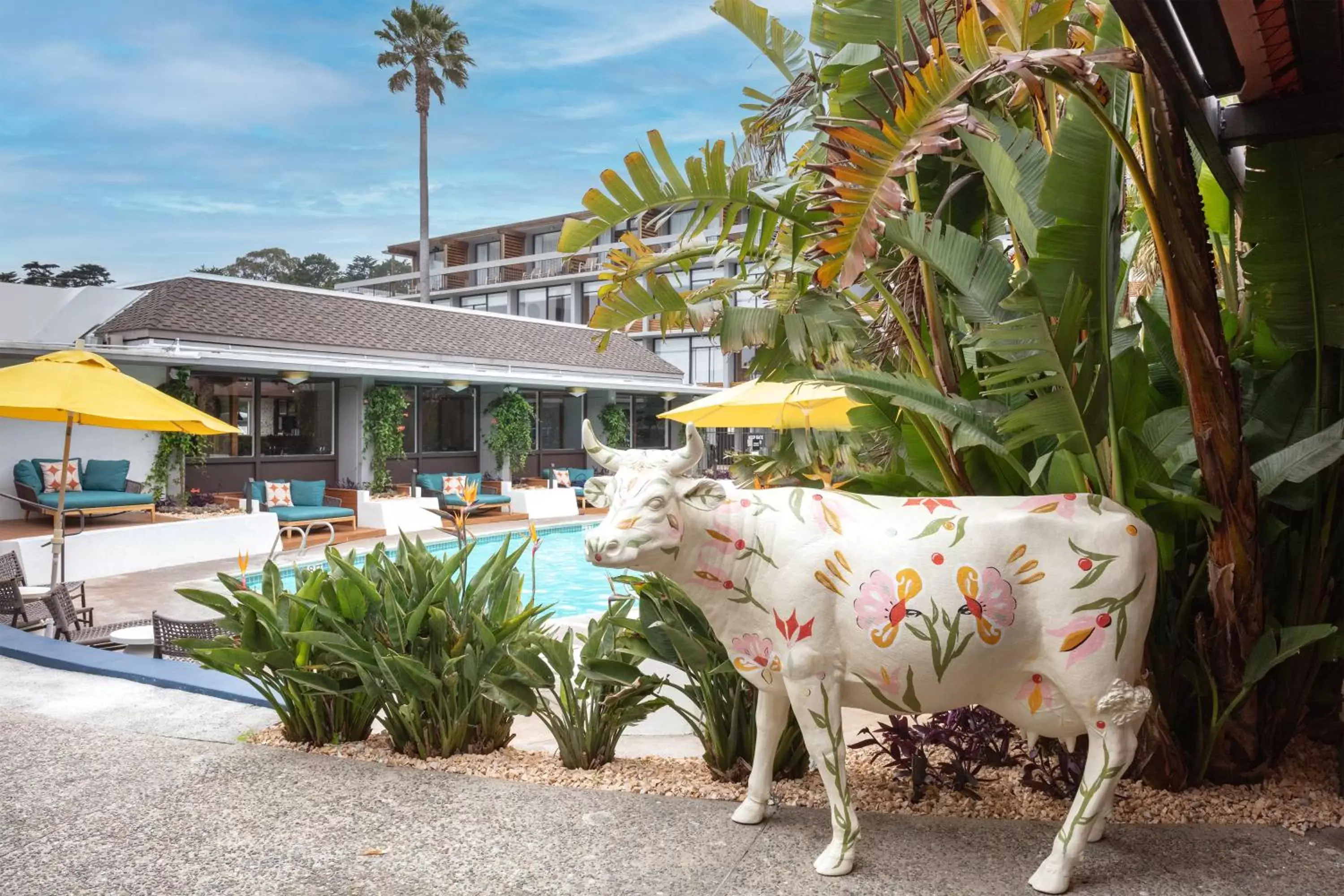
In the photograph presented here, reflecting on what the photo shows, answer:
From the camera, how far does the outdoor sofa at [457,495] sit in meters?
18.8

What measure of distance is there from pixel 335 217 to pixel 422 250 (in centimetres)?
11769

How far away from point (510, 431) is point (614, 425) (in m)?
3.57

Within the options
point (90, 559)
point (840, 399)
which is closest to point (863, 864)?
point (840, 399)

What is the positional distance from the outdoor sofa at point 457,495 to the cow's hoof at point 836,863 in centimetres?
1563

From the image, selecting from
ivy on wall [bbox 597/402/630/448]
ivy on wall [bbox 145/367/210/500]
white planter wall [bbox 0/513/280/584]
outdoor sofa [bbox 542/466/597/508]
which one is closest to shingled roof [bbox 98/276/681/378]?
ivy on wall [bbox 597/402/630/448]

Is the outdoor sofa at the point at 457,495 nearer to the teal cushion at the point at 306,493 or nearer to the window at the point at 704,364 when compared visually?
the teal cushion at the point at 306,493

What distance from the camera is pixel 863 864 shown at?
10.4 feet

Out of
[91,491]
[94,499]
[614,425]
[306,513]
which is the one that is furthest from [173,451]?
[614,425]

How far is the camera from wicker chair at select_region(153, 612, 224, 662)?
6.03m

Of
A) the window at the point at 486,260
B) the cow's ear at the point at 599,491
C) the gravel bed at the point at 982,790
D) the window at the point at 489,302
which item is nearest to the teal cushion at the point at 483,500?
the gravel bed at the point at 982,790

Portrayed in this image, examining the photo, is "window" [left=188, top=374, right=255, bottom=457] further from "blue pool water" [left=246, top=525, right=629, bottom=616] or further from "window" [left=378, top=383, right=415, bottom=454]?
"blue pool water" [left=246, top=525, right=629, bottom=616]

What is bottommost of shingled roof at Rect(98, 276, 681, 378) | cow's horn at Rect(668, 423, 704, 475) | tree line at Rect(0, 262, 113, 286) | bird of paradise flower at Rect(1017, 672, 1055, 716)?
bird of paradise flower at Rect(1017, 672, 1055, 716)

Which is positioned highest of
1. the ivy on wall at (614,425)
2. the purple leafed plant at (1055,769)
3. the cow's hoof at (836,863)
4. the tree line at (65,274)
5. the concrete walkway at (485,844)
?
the tree line at (65,274)

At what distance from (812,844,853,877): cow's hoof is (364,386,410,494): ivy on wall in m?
17.3
